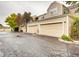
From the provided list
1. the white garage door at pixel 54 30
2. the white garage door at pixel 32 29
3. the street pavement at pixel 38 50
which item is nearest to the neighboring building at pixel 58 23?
the white garage door at pixel 54 30

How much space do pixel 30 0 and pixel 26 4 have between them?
1.57 feet

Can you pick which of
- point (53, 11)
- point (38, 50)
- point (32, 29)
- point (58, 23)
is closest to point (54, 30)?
point (58, 23)

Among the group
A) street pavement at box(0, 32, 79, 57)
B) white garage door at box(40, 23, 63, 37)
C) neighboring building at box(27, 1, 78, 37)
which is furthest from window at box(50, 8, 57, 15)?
street pavement at box(0, 32, 79, 57)

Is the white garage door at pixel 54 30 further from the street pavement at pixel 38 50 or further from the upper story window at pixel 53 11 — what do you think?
the upper story window at pixel 53 11

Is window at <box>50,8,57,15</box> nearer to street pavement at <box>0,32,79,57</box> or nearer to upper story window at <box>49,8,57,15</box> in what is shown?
upper story window at <box>49,8,57,15</box>

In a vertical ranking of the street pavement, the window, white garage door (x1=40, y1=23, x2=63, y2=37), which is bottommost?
the street pavement

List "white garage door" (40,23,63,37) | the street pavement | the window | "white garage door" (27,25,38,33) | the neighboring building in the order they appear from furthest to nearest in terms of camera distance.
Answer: "white garage door" (27,25,38,33), the window, "white garage door" (40,23,63,37), the neighboring building, the street pavement

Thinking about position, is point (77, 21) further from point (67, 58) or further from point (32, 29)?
point (32, 29)

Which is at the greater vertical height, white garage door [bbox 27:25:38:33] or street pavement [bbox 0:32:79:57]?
white garage door [bbox 27:25:38:33]

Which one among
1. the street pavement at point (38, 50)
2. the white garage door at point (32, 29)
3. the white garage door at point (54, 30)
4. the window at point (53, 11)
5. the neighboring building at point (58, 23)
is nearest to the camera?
the street pavement at point (38, 50)

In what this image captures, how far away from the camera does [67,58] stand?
16.9 ft

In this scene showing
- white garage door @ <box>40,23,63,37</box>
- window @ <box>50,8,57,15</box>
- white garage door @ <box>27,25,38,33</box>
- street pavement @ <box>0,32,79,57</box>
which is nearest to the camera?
street pavement @ <box>0,32,79,57</box>

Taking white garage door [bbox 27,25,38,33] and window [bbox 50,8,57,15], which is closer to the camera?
window [bbox 50,8,57,15]

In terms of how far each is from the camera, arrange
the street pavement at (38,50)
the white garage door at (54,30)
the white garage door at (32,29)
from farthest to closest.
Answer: the white garage door at (32,29) → the white garage door at (54,30) → the street pavement at (38,50)
